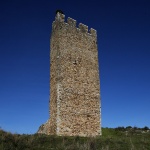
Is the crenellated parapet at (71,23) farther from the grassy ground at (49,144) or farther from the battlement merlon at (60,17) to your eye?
the grassy ground at (49,144)

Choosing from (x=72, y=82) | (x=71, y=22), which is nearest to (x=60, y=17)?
(x=71, y=22)

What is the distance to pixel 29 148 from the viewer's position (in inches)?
500

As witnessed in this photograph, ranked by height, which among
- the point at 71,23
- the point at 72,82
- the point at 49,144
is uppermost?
the point at 71,23

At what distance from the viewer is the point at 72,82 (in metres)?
21.3

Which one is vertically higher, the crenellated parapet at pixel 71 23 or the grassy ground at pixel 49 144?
the crenellated parapet at pixel 71 23

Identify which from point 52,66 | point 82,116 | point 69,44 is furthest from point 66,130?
point 69,44

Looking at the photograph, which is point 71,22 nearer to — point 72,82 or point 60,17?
point 60,17

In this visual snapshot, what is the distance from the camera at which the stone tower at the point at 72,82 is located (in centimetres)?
2041

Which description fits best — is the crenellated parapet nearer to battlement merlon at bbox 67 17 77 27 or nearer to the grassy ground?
battlement merlon at bbox 67 17 77 27

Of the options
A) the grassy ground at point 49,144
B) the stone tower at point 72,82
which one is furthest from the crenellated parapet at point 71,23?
the grassy ground at point 49,144

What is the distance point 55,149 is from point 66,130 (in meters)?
6.93

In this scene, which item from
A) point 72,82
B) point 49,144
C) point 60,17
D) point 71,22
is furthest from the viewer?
point 71,22

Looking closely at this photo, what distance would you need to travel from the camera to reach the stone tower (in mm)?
20406

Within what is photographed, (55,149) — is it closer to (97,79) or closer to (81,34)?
(97,79)
